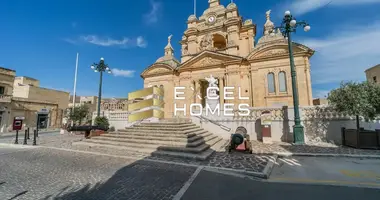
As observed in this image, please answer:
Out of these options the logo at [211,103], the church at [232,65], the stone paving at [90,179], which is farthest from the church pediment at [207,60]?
the stone paving at [90,179]

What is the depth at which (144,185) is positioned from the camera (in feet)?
14.0

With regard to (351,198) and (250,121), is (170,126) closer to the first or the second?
(250,121)

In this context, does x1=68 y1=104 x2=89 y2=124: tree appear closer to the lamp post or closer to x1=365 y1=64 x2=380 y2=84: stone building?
the lamp post

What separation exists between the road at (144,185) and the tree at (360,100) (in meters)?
6.10

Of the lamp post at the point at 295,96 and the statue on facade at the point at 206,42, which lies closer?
the lamp post at the point at 295,96

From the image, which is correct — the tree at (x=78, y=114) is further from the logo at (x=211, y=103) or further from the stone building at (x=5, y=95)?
the logo at (x=211, y=103)

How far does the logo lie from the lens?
41.4ft

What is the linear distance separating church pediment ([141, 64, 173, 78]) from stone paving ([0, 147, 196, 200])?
1602 cm

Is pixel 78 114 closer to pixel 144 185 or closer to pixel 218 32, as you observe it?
pixel 144 185

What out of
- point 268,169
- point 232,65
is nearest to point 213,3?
point 232,65

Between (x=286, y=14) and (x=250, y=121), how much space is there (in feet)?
24.4

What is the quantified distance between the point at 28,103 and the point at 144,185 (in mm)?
30937

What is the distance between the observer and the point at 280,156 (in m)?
7.26

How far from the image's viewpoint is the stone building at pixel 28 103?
21623mm
